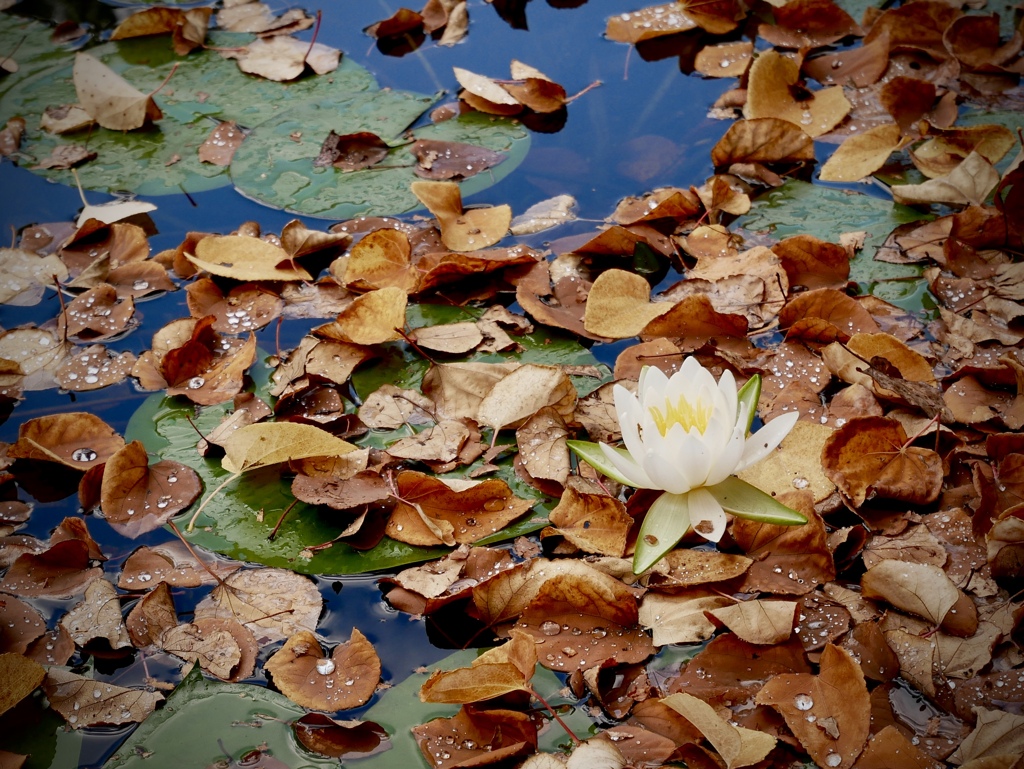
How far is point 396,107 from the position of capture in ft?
8.77

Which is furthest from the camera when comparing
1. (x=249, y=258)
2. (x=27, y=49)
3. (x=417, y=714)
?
(x=27, y=49)

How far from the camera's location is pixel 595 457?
5.22ft

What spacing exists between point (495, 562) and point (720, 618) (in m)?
0.41

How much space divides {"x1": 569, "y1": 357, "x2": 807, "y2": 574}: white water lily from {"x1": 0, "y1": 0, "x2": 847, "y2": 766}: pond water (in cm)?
42

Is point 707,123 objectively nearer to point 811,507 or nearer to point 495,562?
point 811,507

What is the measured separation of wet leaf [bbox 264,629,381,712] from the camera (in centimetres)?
138

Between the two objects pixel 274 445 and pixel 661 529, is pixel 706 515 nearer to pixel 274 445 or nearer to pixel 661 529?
pixel 661 529

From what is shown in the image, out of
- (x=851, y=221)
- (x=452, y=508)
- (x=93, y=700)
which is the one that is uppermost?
(x=851, y=221)

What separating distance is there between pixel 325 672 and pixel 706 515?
27.7 inches

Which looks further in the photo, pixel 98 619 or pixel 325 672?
pixel 98 619

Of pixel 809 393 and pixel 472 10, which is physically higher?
pixel 472 10

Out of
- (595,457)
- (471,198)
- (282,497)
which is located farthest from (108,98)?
(595,457)

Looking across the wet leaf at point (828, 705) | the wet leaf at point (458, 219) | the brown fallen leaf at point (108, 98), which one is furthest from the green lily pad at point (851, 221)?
the brown fallen leaf at point (108, 98)

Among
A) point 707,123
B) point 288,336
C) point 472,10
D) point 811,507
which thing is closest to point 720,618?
point 811,507
